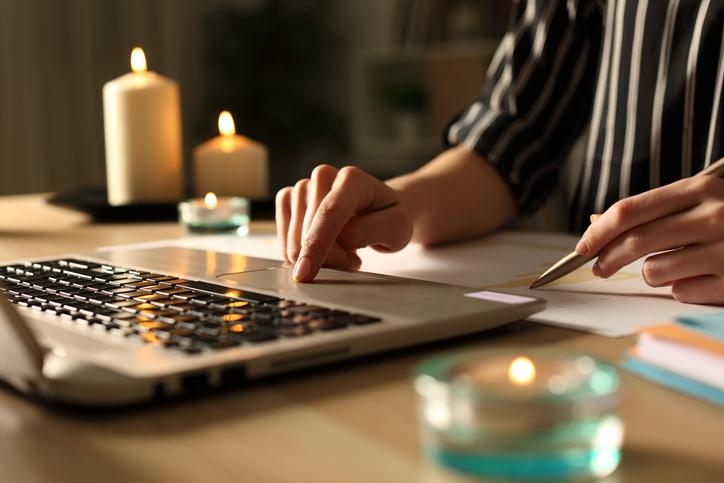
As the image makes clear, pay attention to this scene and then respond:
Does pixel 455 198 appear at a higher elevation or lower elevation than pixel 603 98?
lower

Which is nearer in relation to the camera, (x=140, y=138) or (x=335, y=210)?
(x=335, y=210)

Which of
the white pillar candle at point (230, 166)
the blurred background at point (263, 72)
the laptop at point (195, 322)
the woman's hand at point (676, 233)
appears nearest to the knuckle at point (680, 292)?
the woman's hand at point (676, 233)

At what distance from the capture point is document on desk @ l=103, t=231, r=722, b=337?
23.9 inches

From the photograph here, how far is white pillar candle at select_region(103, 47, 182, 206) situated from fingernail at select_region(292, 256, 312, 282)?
706mm

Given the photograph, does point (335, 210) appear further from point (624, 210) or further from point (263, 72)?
point (263, 72)

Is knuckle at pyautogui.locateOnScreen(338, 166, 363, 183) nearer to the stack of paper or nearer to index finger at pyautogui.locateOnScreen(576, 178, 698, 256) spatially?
index finger at pyautogui.locateOnScreen(576, 178, 698, 256)

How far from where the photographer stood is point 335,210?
2.38 feet

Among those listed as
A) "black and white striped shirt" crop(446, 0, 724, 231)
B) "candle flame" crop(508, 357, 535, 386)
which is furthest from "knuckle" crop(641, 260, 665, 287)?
"black and white striped shirt" crop(446, 0, 724, 231)

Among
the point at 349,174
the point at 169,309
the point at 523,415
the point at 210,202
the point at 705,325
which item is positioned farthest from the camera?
the point at 210,202

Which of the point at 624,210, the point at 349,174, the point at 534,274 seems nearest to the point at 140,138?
the point at 349,174

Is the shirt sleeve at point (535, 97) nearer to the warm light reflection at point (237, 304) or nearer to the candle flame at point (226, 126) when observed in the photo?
the candle flame at point (226, 126)

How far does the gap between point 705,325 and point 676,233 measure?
24cm

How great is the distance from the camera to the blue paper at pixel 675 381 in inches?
16.3

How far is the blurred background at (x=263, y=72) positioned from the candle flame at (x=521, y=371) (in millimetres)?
2857
